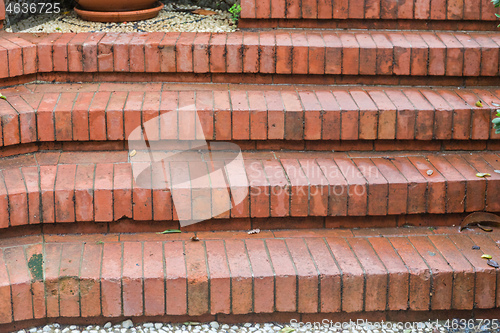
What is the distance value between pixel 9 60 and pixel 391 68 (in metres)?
2.33

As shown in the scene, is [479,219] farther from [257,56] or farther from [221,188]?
[257,56]

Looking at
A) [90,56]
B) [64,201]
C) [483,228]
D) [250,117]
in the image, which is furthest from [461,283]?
[90,56]

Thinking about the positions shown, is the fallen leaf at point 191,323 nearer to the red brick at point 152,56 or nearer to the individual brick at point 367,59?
the red brick at point 152,56

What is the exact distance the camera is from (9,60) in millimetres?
3041

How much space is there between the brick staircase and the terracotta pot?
516mm

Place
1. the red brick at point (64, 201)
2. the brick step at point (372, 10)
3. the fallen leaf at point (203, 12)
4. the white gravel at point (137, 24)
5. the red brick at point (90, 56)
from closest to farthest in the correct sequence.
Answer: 1. the red brick at point (64, 201)
2. the red brick at point (90, 56)
3. the brick step at point (372, 10)
4. the white gravel at point (137, 24)
5. the fallen leaf at point (203, 12)

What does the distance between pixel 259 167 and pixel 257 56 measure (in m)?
0.78

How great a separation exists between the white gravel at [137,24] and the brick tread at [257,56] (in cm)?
37

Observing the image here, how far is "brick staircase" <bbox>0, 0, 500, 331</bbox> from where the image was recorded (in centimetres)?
245

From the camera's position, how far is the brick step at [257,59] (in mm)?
3150

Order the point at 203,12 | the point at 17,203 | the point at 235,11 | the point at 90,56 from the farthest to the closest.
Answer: the point at 203,12 < the point at 235,11 < the point at 90,56 < the point at 17,203

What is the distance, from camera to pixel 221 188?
2662 millimetres

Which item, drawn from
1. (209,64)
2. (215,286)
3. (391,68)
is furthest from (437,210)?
(209,64)

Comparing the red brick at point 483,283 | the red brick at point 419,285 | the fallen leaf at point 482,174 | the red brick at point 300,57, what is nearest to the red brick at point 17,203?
the red brick at point 300,57
